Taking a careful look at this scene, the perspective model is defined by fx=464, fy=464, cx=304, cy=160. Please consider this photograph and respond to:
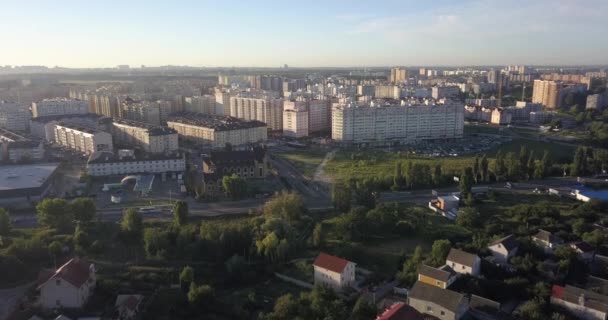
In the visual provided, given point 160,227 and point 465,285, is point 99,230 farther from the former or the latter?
point 465,285

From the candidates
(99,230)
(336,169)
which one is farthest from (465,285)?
(336,169)

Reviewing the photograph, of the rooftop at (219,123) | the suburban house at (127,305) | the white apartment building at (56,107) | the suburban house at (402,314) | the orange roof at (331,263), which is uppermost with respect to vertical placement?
the white apartment building at (56,107)

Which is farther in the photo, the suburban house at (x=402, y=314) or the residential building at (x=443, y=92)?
the residential building at (x=443, y=92)

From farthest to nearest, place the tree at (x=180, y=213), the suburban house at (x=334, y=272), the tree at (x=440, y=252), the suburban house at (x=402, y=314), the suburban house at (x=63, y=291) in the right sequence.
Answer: the tree at (x=180, y=213)
the tree at (x=440, y=252)
the suburban house at (x=334, y=272)
the suburban house at (x=63, y=291)
the suburban house at (x=402, y=314)

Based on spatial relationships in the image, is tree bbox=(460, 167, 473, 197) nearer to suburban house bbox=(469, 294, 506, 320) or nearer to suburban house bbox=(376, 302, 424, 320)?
suburban house bbox=(469, 294, 506, 320)

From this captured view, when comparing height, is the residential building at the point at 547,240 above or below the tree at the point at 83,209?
below

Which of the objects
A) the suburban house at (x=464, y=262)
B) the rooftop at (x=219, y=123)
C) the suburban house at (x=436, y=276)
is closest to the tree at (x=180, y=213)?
the suburban house at (x=436, y=276)

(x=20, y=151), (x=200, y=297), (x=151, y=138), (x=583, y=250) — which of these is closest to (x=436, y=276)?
(x=583, y=250)

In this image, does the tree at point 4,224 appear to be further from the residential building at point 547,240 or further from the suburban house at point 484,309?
the residential building at point 547,240
